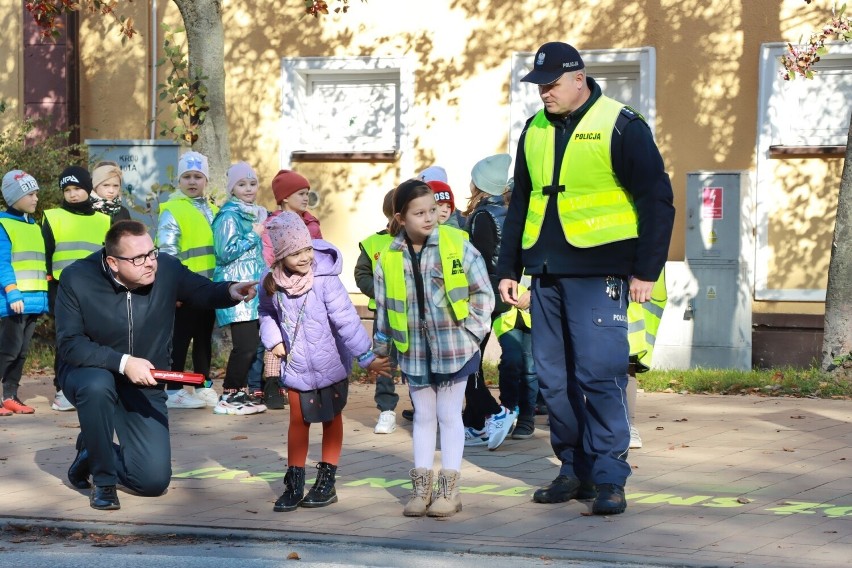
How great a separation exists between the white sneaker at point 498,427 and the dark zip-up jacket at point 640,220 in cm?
203

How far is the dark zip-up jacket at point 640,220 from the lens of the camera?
706 cm

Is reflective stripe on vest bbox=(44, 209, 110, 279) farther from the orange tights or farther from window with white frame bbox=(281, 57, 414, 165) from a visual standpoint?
window with white frame bbox=(281, 57, 414, 165)

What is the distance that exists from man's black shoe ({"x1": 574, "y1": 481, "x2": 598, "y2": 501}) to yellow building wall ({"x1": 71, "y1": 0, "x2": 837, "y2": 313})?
25.2ft

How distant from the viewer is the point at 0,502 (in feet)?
25.8

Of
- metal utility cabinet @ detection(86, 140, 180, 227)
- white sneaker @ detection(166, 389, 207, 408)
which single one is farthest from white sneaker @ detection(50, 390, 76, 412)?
metal utility cabinet @ detection(86, 140, 180, 227)

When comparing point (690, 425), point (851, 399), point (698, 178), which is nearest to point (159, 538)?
point (690, 425)

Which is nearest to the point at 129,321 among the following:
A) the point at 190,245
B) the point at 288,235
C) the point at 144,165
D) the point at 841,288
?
the point at 288,235

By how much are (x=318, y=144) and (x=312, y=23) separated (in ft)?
4.35

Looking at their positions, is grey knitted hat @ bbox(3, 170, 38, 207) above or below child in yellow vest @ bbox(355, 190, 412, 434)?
above

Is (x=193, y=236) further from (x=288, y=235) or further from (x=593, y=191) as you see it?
(x=593, y=191)

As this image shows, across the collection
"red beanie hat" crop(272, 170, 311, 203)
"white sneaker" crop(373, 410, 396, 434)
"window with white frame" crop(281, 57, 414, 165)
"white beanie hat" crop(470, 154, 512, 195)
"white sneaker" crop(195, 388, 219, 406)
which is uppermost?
"window with white frame" crop(281, 57, 414, 165)

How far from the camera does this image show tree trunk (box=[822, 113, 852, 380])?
12.5m

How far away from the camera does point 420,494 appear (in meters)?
7.34

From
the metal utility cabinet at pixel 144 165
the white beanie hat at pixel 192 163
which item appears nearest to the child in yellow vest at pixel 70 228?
the white beanie hat at pixel 192 163
